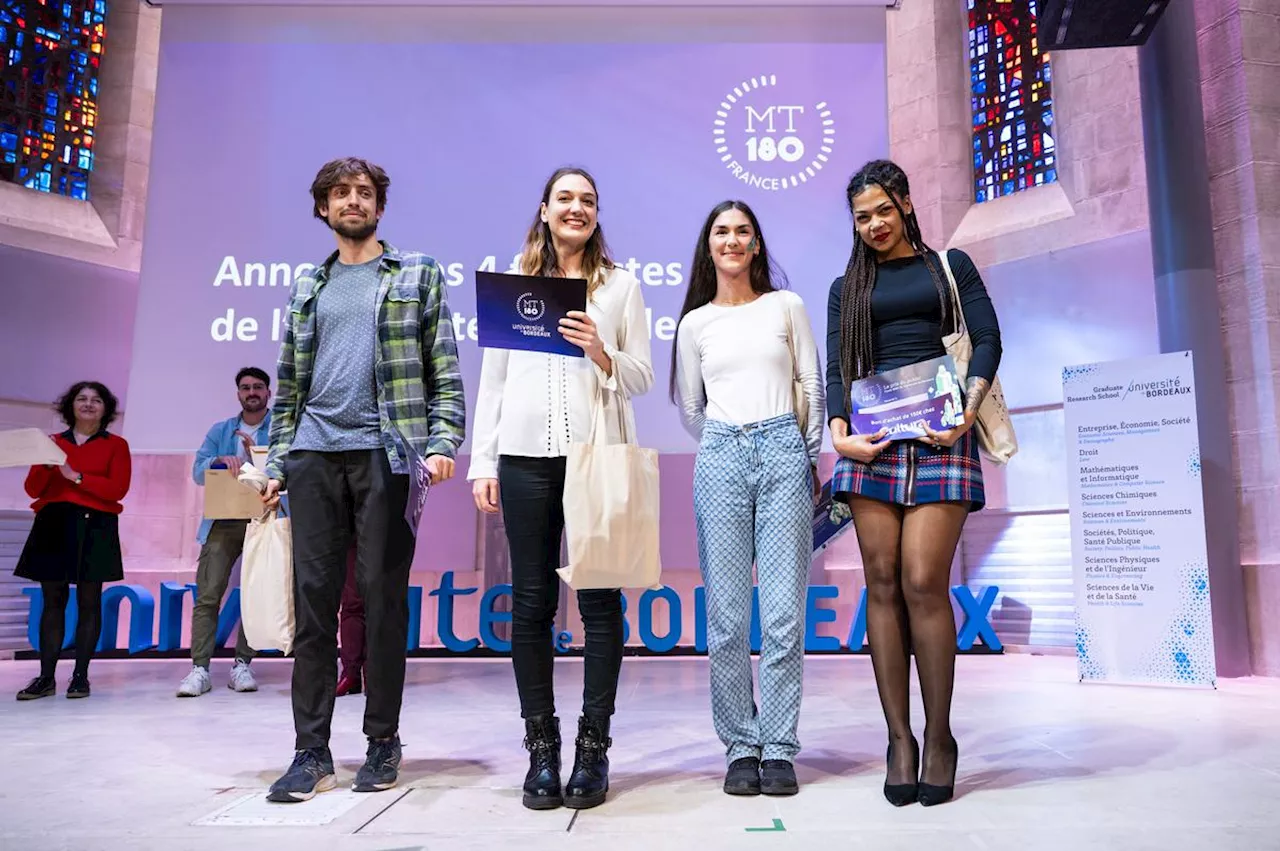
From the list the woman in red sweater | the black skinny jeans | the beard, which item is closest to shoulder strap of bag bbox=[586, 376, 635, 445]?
the black skinny jeans

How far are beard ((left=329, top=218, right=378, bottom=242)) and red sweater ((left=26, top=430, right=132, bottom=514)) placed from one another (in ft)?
8.46

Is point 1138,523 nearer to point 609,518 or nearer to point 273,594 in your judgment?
point 609,518

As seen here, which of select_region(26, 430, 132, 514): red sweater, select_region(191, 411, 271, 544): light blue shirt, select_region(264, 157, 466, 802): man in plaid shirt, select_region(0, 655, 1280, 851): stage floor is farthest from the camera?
select_region(191, 411, 271, 544): light blue shirt

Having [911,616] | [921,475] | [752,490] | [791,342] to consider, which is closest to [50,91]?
[791,342]

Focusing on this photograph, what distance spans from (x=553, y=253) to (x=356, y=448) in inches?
28.2

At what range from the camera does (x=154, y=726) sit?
3387mm

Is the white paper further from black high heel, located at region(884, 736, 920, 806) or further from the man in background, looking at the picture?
black high heel, located at region(884, 736, 920, 806)

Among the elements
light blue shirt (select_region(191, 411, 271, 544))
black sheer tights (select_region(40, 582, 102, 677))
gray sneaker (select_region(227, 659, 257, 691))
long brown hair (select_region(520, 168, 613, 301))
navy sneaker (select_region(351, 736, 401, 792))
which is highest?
long brown hair (select_region(520, 168, 613, 301))

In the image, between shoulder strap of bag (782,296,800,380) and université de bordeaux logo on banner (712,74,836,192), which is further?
université de bordeaux logo on banner (712,74,836,192)

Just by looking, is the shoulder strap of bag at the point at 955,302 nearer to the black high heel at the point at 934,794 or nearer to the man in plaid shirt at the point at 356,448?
the black high heel at the point at 934,794

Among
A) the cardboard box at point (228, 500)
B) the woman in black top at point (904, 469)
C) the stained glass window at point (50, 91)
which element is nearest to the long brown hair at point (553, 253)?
the woman in black top at point (904, 469)

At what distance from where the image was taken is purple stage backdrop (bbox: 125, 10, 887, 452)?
19.8 feet

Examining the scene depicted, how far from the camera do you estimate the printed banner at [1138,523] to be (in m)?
4.56

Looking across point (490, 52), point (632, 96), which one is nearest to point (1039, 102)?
point (632, 96)
